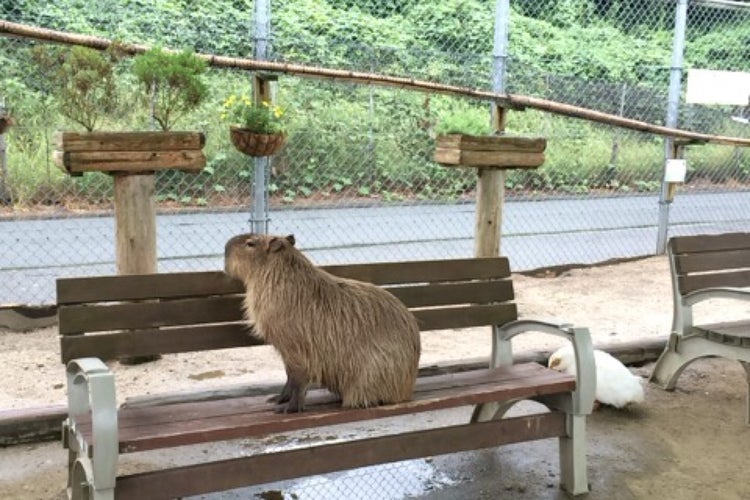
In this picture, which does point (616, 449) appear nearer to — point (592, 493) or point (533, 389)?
point (592, 493)

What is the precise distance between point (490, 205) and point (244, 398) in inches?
117

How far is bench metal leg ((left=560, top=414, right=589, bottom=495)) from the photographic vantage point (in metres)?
3.55

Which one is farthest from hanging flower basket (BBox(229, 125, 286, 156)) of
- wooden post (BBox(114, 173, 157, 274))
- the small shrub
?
wooden post (BBox(114, 173, 157, 274))

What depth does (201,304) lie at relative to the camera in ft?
11.3

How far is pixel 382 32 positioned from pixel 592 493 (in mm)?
5523

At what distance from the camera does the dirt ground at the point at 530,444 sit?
3621 mm

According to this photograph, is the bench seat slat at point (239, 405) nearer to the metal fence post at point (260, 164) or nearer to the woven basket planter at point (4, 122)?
the woven basket planter at point (4, 122)

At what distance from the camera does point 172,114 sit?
443 cm

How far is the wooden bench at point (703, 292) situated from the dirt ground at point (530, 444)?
0.25 meters

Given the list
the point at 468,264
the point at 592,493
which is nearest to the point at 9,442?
the point at 468,264

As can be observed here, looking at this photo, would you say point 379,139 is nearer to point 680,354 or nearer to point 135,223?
point 135,223

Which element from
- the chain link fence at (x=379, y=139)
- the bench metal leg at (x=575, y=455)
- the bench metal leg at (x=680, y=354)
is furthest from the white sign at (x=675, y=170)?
the bench metal leg at (x=575, y=455)

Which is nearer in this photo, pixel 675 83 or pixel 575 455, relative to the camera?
pixel 575 455

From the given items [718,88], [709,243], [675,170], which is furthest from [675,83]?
[709,243]
